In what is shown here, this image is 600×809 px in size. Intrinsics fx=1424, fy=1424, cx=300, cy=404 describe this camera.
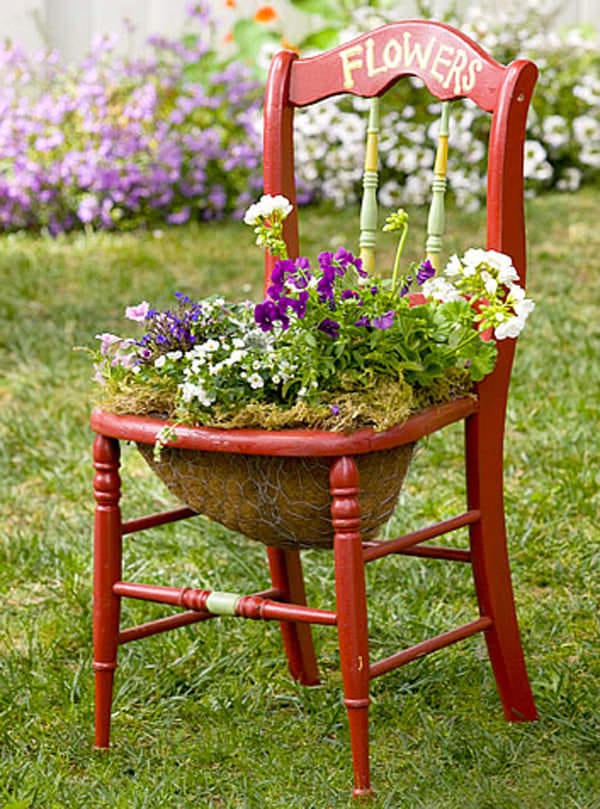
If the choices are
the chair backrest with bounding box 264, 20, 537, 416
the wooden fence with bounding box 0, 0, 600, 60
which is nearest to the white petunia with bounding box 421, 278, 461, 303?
the chair backrest with bounding box 264, 20, 537, 416

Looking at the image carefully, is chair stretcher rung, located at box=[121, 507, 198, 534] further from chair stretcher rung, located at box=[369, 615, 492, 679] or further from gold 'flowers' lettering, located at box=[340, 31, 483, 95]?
gold 'flowers' lettering, located at box=[340, 31, 483, 95]

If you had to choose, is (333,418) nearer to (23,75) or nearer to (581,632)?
(581,632)

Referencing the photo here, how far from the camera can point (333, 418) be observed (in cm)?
210

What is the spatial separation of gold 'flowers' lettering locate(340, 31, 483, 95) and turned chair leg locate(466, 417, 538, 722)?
570mm

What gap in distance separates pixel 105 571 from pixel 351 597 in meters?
0.47

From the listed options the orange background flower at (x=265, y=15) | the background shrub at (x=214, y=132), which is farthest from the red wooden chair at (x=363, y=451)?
the orange background flower at (x=265, y=15)

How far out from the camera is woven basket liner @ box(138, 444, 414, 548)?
2146 mm

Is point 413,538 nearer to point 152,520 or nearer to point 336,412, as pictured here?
point 336,412

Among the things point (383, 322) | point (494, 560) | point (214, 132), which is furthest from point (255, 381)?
point (214, 132)

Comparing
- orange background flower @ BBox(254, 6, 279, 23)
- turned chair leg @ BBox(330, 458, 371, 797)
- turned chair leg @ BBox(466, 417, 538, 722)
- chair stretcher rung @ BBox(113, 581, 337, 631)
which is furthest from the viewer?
orange background flower @ BBox(254, 6, 279, 23)

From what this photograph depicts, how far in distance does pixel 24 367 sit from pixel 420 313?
266cm

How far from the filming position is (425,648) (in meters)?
2.33

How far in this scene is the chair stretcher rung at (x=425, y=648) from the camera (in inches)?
87.3

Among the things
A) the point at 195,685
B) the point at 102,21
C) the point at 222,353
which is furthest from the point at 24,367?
the point at 102,21
